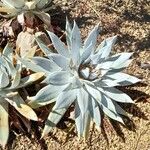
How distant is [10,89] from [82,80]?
1.32 ft

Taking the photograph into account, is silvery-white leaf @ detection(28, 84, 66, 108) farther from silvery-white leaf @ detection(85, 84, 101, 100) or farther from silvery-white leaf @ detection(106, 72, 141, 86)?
silvery-white leaf @ detection(106, 72, 141, 86)

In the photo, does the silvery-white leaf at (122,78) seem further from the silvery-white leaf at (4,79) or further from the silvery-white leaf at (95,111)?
the silvery-white leaf at (4,79)

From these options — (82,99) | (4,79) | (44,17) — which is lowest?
(82,99)

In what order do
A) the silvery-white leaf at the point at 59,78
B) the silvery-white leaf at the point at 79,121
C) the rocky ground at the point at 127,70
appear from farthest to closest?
the rocky ground at the point at 127,70
the silvery-white leaf at the point at 79,121
the silvery-white leaf at the point at 59,78

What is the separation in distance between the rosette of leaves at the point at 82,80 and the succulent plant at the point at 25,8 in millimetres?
248

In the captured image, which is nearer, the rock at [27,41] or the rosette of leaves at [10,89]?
the rosette of leaves at [10,89]

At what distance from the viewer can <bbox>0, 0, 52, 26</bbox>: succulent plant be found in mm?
2646

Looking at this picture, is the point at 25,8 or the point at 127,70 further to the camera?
the point at 127,70

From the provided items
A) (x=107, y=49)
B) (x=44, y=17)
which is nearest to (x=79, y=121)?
(x=107, y=49)

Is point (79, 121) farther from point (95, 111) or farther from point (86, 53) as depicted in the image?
point (86, 53)

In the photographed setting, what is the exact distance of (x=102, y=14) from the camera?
117 inches

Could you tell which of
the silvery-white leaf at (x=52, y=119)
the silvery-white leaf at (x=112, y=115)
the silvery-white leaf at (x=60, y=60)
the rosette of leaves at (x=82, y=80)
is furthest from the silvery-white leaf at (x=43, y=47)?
the silvery-white leaf at (x=112, y=115)

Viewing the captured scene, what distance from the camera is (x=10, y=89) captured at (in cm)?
249

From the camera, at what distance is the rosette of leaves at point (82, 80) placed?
2453 mm
